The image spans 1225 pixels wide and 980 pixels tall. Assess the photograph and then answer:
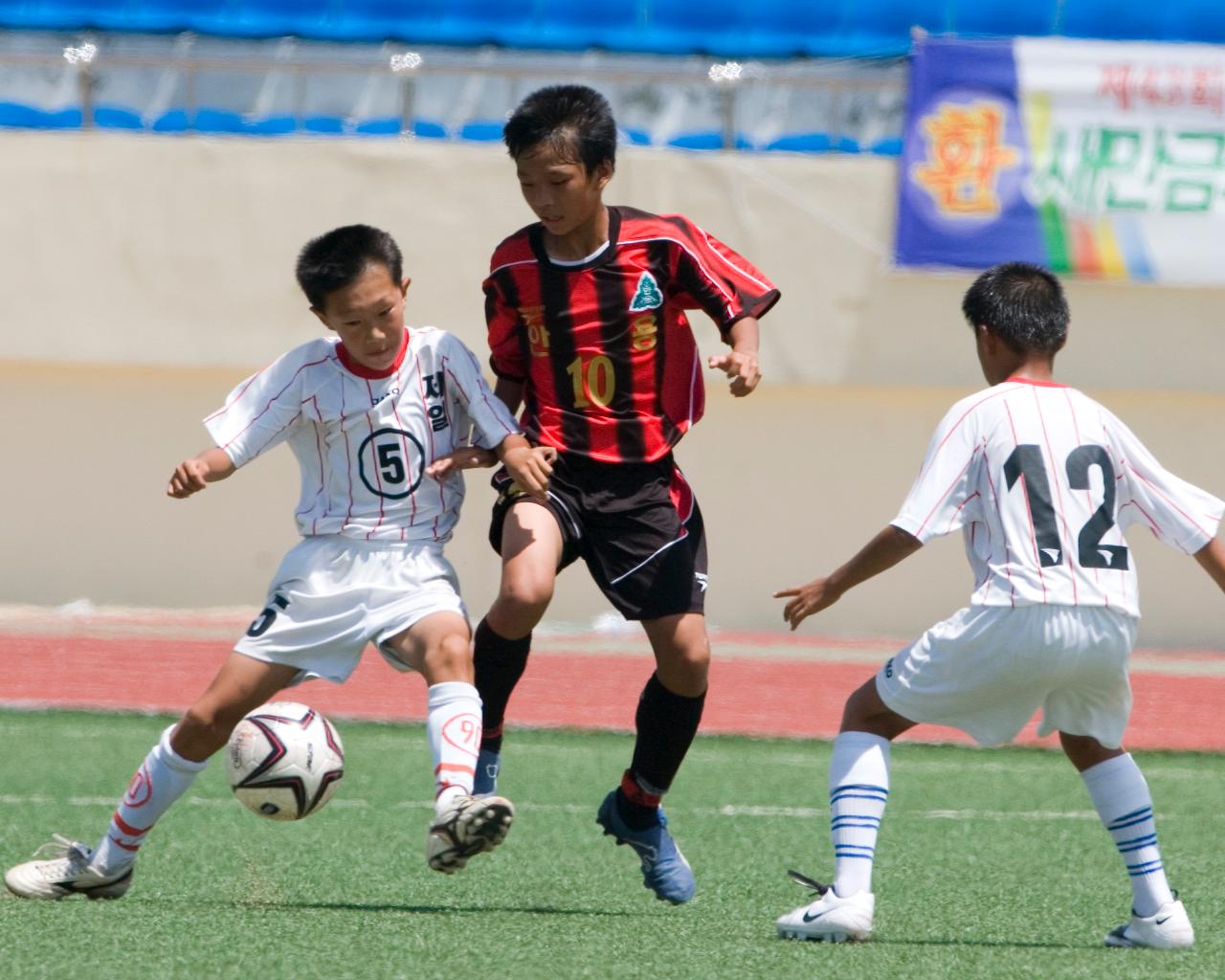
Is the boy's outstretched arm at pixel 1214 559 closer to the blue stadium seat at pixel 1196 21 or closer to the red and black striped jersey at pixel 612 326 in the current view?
the red and black striped jersey at pixel 612 326

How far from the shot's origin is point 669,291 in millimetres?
5094

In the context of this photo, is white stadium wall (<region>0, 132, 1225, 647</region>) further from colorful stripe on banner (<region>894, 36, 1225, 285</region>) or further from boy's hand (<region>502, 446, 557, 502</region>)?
boy's hand (<region>502, 446, 557, 502</region>)

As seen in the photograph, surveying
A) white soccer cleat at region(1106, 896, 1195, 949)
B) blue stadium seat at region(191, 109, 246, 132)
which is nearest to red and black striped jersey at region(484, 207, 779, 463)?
white soccer cleat at region(1106, 896, 1195, 949)

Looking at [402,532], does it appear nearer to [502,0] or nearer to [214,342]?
[214,342]

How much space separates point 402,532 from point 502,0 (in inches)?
413

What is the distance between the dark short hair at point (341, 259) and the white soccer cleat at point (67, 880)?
5.06ft

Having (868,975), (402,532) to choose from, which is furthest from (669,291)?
(868,975)

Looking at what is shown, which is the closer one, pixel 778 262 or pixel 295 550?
pixel 295 550

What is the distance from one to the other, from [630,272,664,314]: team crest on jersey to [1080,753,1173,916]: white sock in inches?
67.1

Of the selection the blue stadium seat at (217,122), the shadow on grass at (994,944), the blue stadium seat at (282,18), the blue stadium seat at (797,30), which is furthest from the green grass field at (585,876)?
the blue stadium seat at (282,18)

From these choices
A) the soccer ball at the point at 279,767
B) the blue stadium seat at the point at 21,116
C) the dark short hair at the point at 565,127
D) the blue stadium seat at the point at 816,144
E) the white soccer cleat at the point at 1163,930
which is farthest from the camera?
the blue stadium seat at the point at 21,116

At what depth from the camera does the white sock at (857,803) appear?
4230mm

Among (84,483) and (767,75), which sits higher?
(767,75)

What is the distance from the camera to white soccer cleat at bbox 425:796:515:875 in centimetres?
407
